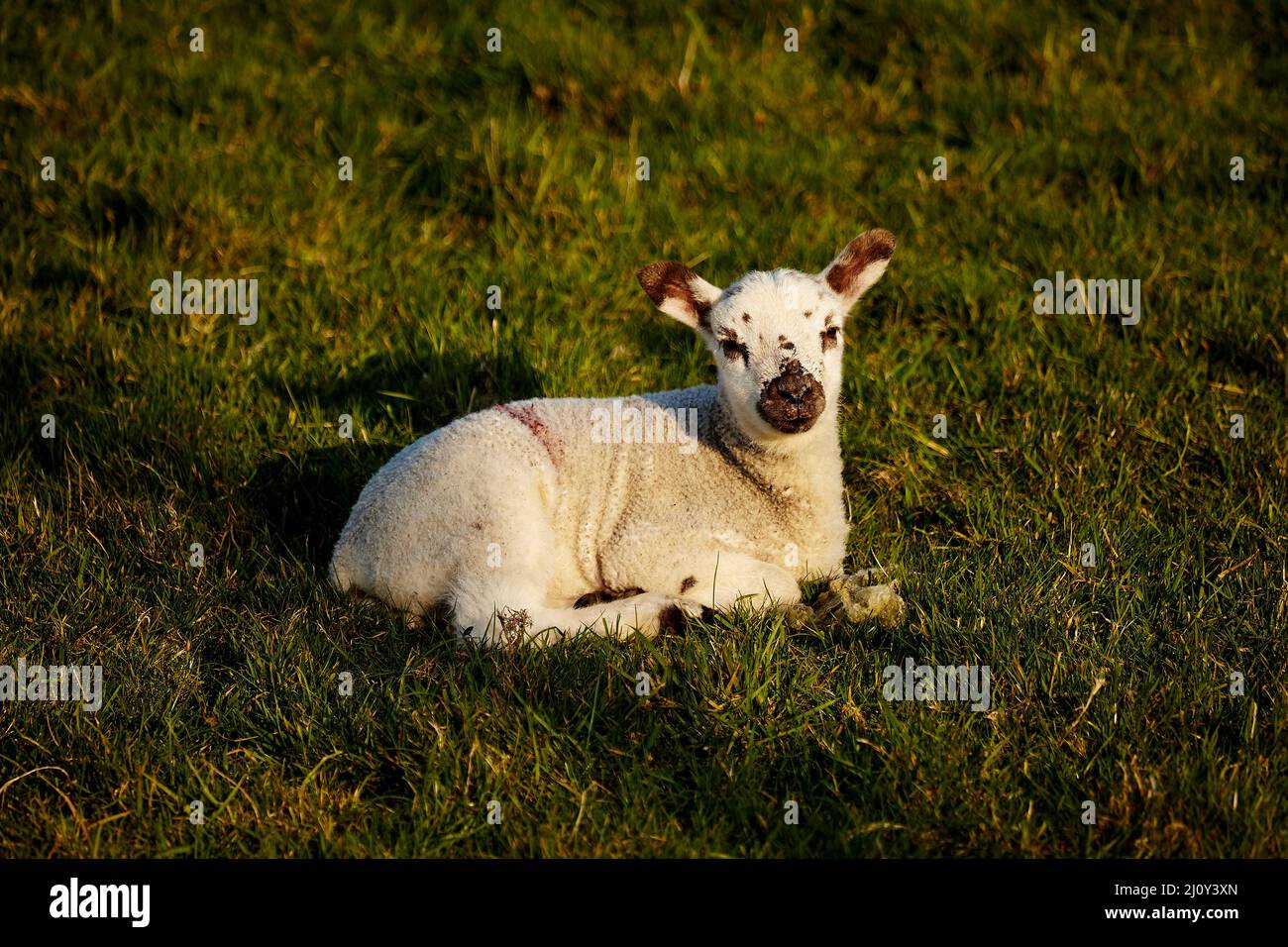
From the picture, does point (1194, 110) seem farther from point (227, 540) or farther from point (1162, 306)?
point (227, 540)

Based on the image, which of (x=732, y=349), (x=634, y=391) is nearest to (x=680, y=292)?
(x=732, y=349)

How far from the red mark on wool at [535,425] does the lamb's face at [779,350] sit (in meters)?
0.74

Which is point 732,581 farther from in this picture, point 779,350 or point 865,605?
point 779,350

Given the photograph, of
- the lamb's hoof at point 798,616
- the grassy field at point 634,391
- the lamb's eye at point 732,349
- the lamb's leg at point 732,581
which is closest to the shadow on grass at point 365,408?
the grassy field at point 634,391

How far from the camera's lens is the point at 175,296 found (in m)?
6.79

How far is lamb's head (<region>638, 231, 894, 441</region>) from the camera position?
4.88 m

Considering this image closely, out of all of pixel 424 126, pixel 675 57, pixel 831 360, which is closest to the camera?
pixel 831 360

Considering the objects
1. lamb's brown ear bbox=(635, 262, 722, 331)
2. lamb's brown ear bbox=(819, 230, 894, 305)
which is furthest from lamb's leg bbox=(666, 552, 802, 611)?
lamb's brown ear bbox=(819, 230, 894, 305)

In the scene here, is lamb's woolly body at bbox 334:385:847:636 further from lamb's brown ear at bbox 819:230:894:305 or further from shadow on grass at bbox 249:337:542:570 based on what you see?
shadow on grass at bbox 249:337:542:570

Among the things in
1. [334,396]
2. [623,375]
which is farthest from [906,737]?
[334,396]

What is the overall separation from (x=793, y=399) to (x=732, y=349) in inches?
15.5

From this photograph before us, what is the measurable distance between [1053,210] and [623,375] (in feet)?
9.61

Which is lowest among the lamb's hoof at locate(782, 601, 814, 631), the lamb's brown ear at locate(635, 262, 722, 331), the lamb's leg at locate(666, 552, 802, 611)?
the lamb's hoof at locate(782, 601, 814, 631)

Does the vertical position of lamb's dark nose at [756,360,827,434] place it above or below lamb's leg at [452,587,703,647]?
above
